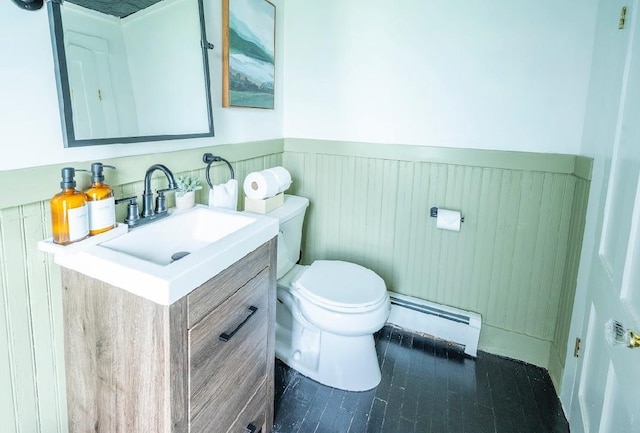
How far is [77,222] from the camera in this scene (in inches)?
41.3

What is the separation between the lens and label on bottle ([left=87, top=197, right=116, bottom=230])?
1103mm

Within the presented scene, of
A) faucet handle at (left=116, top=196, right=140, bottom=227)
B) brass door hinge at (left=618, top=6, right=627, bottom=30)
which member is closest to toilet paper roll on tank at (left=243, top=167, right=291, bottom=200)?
faucet handle at (left=116, top=196, right=140, bottom=227)

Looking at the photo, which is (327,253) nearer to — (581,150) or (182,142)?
(182,142)

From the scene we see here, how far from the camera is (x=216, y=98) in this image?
1714mm

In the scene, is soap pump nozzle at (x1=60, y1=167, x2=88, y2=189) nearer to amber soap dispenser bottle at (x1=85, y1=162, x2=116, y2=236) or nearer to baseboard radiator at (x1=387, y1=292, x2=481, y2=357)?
amber soap dispenser bottle at (x1=85, y1=162, x2=116, y2=236)

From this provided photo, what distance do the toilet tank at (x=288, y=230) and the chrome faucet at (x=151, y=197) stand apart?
58 cm

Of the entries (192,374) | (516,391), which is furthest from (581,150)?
(192,374)

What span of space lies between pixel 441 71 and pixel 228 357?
1662 mm

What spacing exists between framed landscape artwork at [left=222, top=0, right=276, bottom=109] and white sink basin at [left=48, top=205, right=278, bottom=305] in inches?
25.4

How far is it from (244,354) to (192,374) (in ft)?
0.84

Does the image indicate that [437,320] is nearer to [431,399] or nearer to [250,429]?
[431,399]

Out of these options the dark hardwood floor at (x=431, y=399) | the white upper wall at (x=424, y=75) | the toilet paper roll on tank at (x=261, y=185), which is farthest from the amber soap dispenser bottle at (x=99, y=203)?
the dark hardwood floor at (x=431, y=399)

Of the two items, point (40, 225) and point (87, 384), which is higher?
point (40, 225)

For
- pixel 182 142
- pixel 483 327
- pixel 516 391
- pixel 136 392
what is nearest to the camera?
pixel 136 392
